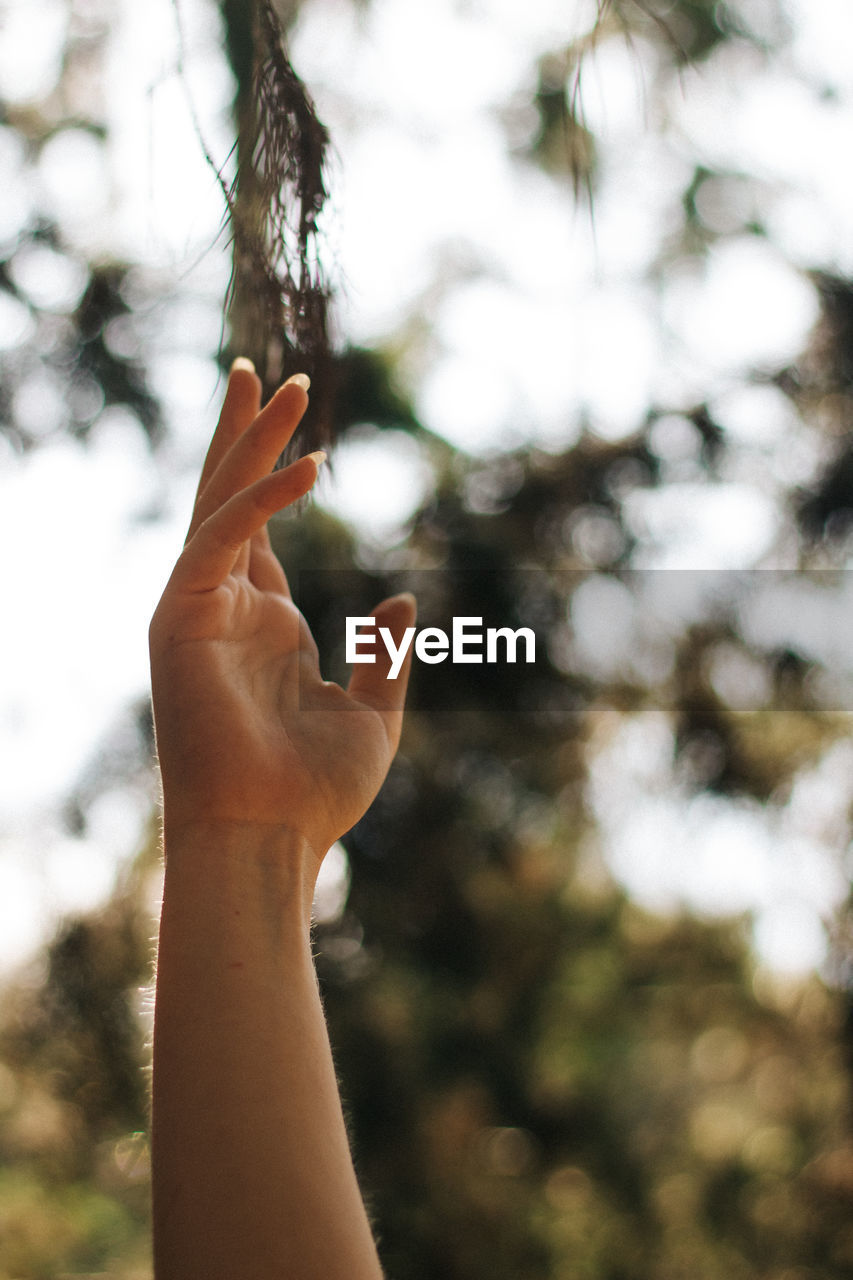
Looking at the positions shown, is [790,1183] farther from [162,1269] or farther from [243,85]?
[243,85]

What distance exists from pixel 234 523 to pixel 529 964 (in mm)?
2429

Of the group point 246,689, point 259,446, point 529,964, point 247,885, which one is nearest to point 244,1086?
point 247,885

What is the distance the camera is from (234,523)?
54cm

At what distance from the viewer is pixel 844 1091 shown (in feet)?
8.02

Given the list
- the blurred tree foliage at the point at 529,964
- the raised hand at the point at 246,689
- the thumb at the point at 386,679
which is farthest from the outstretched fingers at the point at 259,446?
the blurred tree foliage at the point at 529,964

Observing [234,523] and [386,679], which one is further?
[386,679]

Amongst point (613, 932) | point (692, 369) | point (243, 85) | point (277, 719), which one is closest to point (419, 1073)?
point (613, 932)

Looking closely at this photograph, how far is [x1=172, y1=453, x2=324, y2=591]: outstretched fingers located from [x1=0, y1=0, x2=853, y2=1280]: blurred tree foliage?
1.55 m

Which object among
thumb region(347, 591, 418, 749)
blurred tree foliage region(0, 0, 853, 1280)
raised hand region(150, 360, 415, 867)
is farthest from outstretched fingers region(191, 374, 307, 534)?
blurred tree foliage region(0, 0, 853, 1280)

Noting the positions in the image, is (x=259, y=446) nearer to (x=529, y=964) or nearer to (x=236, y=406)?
(x=236, y=406)

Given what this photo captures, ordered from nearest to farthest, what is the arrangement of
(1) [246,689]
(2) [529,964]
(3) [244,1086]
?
(3) [244,1086] < (1) [246,689] < (2) [529,964]

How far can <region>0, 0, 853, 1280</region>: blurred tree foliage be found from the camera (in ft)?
6.82

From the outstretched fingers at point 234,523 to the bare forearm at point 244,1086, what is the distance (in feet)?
0.51

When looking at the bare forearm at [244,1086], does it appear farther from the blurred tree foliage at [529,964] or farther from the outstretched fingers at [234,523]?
the blurred tree foliage at [529,964]
